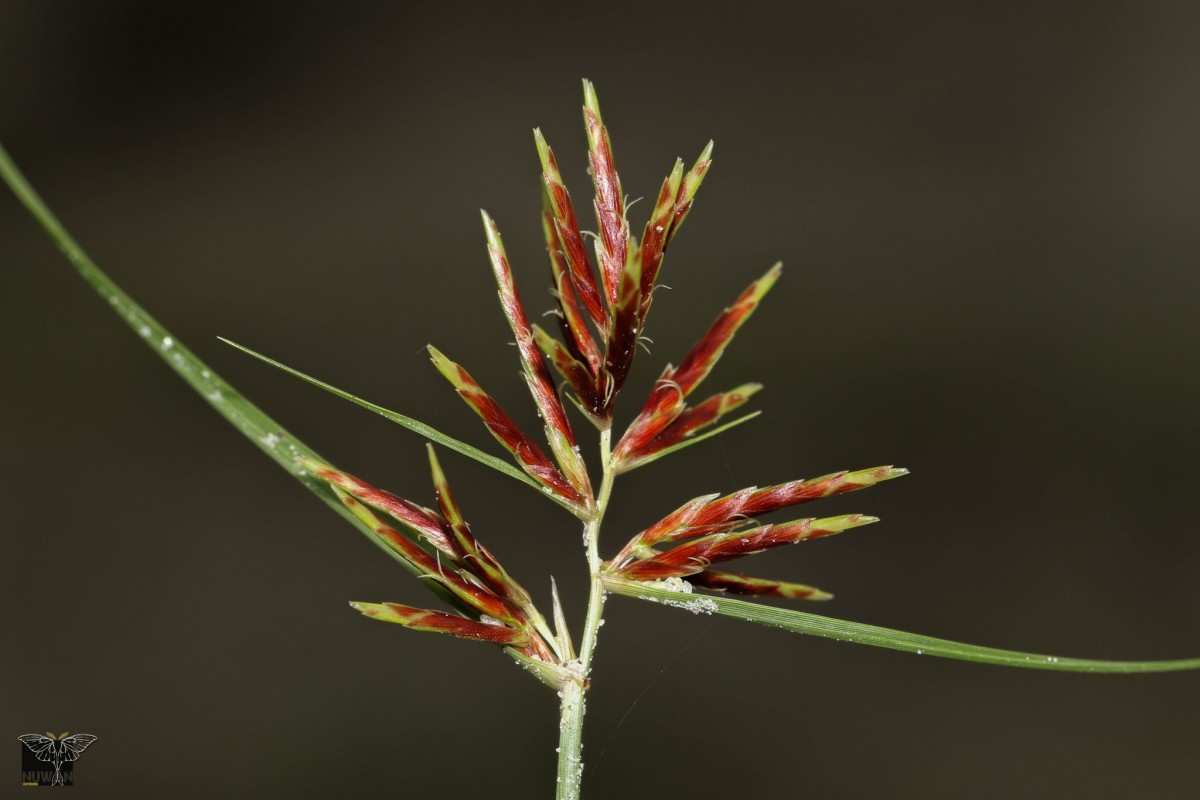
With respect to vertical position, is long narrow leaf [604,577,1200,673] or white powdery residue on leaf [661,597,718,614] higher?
white powdery residue on leaf [661,597,718,614]

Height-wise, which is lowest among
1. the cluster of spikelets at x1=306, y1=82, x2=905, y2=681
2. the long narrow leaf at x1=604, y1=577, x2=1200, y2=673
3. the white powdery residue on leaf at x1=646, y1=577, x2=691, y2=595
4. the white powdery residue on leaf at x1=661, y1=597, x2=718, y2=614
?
the long narrow leaf at x1=604, y1=577, x2=1200, y2=673

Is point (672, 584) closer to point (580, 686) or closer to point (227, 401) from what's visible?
point (580, 686)

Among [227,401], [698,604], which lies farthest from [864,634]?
[227,401]

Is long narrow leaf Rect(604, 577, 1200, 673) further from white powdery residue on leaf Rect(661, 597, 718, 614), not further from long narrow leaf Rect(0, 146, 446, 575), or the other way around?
long narrow leaf Rect(0, 146, 446, 575)

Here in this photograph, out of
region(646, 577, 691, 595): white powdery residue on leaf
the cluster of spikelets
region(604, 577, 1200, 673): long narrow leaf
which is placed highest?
the cluster of spikelets

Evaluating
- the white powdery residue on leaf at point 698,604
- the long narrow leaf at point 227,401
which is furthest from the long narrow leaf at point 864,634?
the long narrow leaf at point 227,401

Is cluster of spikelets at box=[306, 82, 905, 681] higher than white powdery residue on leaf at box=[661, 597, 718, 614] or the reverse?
higher

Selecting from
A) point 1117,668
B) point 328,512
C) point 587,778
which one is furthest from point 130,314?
point 328,512

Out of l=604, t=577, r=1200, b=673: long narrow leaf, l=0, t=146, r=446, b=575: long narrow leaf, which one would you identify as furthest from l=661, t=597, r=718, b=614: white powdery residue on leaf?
l=0, t=146, r=446, b=575: long narrow leaf
